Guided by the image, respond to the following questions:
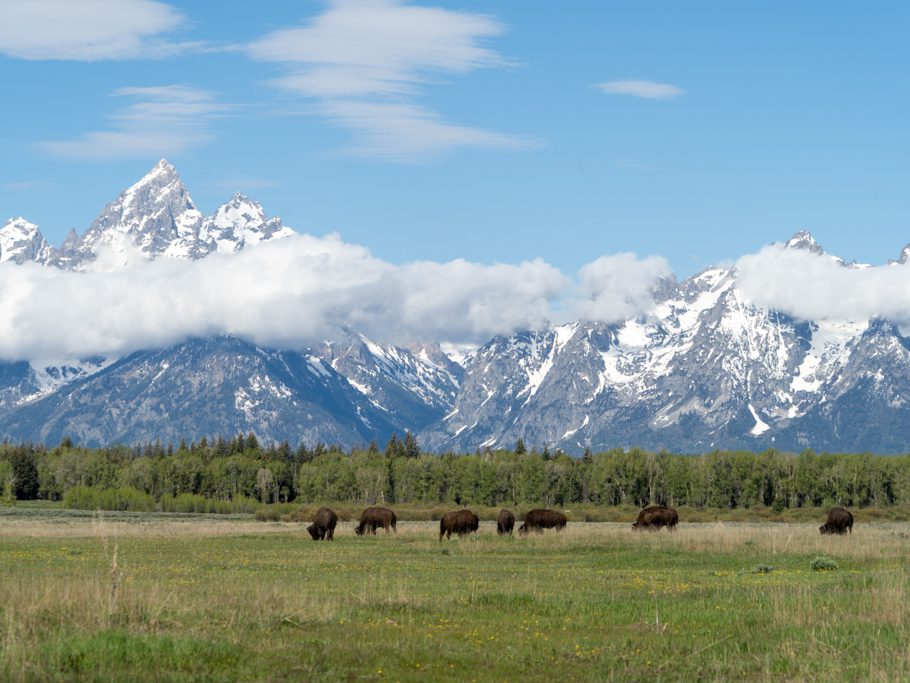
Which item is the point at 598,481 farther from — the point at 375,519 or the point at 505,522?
the point at 375,519

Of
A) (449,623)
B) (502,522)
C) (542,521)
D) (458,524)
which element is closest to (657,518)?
(542,521)

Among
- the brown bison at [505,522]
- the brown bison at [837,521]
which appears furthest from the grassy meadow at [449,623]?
the brown bison at [505,522]

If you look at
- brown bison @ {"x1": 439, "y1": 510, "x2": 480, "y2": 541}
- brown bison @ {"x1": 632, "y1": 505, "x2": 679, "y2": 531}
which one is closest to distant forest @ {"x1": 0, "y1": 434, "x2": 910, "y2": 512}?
brown bison @ {"x1": 632, "y1": 505, "x2": 679, "y2": 531}

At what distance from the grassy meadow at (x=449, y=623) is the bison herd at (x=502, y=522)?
72.4ft

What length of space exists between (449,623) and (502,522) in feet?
146

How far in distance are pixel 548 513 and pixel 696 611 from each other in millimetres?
45082

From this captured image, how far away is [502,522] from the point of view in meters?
70.6

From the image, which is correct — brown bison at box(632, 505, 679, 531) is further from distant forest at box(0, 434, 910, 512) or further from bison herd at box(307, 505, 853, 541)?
distant forest at box(0, 434, 910, 512)

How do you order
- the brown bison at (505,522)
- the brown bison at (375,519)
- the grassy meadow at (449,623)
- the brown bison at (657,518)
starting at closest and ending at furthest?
1. the grassy meadow at (449,623)
2. the brown bison at (505,522)
3. the brown bison at (375,519)
4. the brown bison at (657,518)

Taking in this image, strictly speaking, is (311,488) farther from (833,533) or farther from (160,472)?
(833,533)

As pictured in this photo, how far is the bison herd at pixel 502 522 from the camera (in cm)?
6556

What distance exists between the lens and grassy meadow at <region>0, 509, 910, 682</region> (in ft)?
68.1

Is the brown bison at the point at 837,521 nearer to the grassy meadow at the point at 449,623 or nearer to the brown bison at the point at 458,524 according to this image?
the brown bison at the point at 458,524

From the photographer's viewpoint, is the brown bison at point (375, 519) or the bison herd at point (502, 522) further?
the brown bison at point (375, 519)
